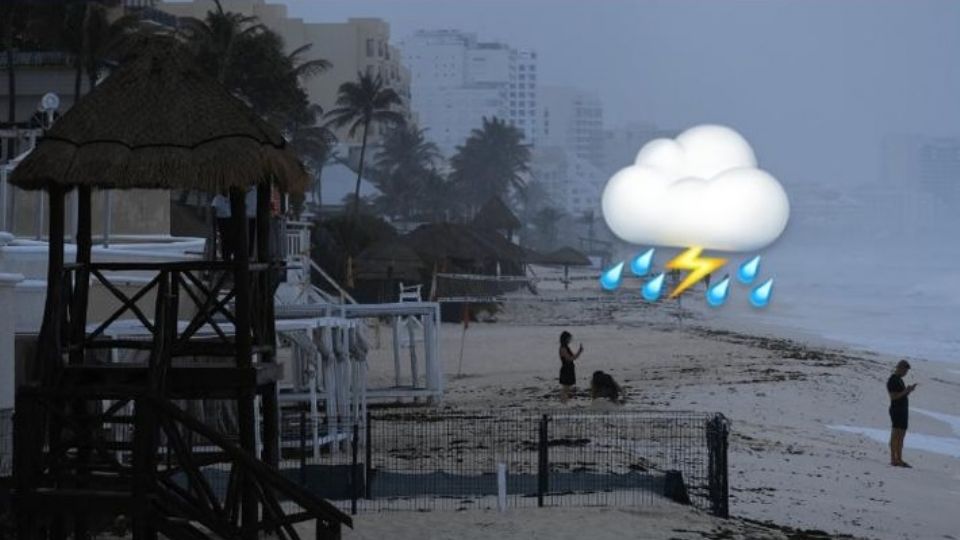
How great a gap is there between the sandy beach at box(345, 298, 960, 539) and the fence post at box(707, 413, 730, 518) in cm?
20

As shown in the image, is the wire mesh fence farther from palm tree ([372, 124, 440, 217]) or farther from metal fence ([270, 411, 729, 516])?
palm tree ([372, 124, 440, 217])

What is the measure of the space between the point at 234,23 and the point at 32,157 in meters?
45.3

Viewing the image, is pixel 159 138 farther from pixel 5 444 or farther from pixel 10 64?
pixel 10 64

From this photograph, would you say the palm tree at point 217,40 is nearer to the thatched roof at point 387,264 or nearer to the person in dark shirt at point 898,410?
the thatched roof at point 387,264

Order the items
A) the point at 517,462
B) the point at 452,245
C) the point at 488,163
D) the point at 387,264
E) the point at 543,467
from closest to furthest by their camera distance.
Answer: the point at 543,467 → the point at 517,462 → the point at 387,264 → the point at 452,245 → the point at 488,163

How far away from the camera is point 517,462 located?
16000 mm

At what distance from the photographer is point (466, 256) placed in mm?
56000

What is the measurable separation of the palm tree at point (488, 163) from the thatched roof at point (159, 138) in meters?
121

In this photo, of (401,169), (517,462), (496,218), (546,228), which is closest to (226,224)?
(517,462)

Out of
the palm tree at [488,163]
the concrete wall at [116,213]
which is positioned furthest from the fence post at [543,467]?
the palm tree at [488,163]

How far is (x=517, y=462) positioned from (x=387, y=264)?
109 feet

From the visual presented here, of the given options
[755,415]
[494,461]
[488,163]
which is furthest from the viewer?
[488,163]

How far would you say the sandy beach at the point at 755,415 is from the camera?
43.6 ft

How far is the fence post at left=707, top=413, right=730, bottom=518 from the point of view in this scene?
44.8ft
